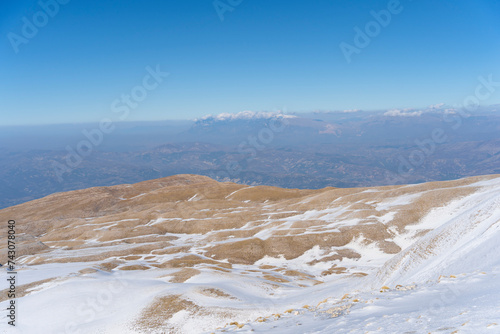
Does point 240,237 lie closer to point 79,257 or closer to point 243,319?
point 79,257

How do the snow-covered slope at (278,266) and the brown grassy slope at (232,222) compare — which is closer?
the snow-covered slope at (278,266)

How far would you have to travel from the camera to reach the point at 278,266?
68.5 meters

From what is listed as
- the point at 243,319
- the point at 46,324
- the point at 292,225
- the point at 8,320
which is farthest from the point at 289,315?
the point at 292,225

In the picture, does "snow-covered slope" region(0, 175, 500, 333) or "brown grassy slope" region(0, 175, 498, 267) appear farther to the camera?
"brown grassy slope" region(0, 175, 498, 267)

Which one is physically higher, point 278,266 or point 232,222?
point 232,222

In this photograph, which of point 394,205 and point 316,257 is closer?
point 316,257

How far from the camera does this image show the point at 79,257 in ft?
254

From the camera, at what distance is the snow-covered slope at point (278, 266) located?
660 inches

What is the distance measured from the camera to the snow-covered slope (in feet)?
55.0

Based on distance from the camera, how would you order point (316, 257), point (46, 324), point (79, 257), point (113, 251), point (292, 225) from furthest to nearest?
point (292, 225) → point (113, 251) → point (79, 257) → point (316, 257) → point (46, 324)

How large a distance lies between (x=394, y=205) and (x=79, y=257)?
97343 millimetres

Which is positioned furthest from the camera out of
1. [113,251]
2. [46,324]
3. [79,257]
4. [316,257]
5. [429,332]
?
[113,251]

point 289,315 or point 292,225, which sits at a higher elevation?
point 289,315

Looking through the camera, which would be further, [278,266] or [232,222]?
[232,222]
